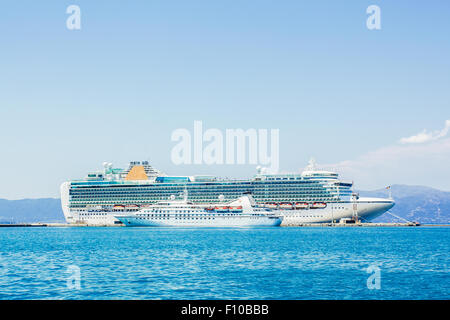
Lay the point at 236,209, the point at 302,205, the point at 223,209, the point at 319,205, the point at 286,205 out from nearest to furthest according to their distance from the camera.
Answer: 1. the point at 236,209
2. the point at 223,209
3. the point at 319,205
4. the point at 302,205
5. the point at 286,205

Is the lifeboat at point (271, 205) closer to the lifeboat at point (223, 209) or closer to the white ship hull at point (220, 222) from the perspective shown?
the white ship hull at point (220, 222)

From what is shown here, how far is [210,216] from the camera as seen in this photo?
96.2m

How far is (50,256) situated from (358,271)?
2325 cm

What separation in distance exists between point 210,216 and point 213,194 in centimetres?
1503

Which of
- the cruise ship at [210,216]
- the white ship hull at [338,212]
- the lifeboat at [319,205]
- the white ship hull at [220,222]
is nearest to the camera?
the white ship hull at [220,222]

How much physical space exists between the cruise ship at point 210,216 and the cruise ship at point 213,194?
438 centimetres

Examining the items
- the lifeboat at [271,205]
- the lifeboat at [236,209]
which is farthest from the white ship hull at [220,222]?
the lifeboat at [271,205]

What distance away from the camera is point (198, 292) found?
79.8ft

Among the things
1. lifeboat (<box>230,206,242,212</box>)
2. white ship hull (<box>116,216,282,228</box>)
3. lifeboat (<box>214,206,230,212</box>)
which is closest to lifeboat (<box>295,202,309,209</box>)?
white ship hull (<box>116,216,282,228</box>)

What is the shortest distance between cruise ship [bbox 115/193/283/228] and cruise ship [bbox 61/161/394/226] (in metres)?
4.38

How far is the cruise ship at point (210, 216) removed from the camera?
95188 millimetres

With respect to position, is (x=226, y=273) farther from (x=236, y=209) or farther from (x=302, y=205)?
(x=302, y=205)

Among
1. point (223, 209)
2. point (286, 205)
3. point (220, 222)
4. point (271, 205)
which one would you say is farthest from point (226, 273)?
point (271, 205)
